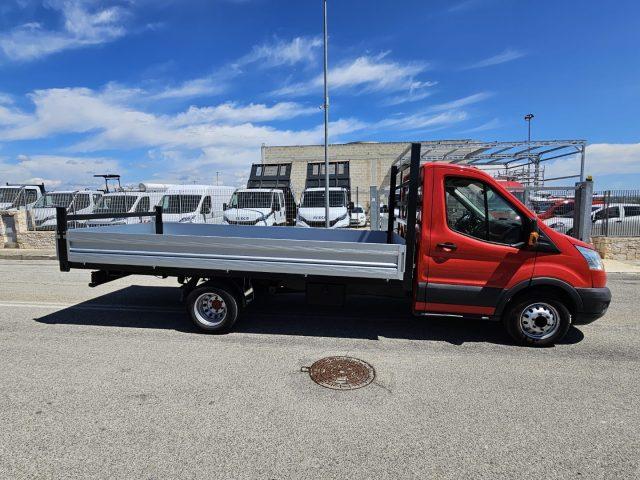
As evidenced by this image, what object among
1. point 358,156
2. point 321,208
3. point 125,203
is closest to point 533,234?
point 321,208

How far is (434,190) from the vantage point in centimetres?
466

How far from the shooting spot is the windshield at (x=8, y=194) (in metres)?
17.3

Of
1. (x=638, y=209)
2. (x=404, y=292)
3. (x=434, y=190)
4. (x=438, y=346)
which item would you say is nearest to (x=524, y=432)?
(x=438, y=346)

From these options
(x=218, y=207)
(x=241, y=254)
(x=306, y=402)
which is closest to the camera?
(x=306, y=402)

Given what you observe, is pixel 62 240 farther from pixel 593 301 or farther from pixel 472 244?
pixel 593 301

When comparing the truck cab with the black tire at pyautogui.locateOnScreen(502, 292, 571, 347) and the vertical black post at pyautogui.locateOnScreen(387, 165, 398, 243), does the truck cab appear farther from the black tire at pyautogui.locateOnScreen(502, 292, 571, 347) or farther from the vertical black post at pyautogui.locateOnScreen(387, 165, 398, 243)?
the vertical black post at pyautogui.locateOnScreen(387, 165, 398, 243)

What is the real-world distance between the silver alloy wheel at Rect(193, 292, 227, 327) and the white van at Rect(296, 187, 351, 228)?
8.70 metres

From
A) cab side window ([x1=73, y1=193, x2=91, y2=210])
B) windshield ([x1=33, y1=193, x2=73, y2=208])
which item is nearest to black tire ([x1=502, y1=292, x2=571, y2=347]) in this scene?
cab side window ([x1=73, y1=193, x2=91, y2=210])

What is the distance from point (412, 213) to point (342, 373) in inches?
76.1

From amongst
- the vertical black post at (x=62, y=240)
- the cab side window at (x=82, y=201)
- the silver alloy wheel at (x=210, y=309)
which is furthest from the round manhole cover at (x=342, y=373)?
the cab side window at (x=82, y=201)

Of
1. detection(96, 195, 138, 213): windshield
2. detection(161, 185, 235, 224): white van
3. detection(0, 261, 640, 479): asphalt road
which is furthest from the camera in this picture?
detection(96, 195, 138, 213): windshield

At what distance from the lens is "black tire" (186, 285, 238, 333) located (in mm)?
5086

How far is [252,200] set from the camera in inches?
547

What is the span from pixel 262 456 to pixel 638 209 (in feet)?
44.0
